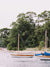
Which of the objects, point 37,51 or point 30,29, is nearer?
point 37,51

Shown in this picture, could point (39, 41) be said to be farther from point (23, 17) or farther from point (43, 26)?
point (23, 17)

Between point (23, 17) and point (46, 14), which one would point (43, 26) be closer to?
point (46, 14)

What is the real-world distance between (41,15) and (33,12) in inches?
185

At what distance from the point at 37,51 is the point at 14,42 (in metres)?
7.01

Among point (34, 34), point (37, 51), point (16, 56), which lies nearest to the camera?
point (16, 56)

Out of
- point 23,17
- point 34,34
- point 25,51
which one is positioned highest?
point 23,17

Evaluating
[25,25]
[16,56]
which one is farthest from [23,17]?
[16,56]

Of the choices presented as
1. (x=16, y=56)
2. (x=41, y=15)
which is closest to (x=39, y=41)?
(x=41, y=15)

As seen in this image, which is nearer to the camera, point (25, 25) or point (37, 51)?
point (37, 51)

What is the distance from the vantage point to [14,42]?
6219 centimetres

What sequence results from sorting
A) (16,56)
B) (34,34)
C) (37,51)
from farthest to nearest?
1. (34,34)
2. (37,51)
3. (16,56)

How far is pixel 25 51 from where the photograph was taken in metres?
61.3

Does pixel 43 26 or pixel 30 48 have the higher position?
pixel 43 26

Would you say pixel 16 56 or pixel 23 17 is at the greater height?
pixel 23 17
